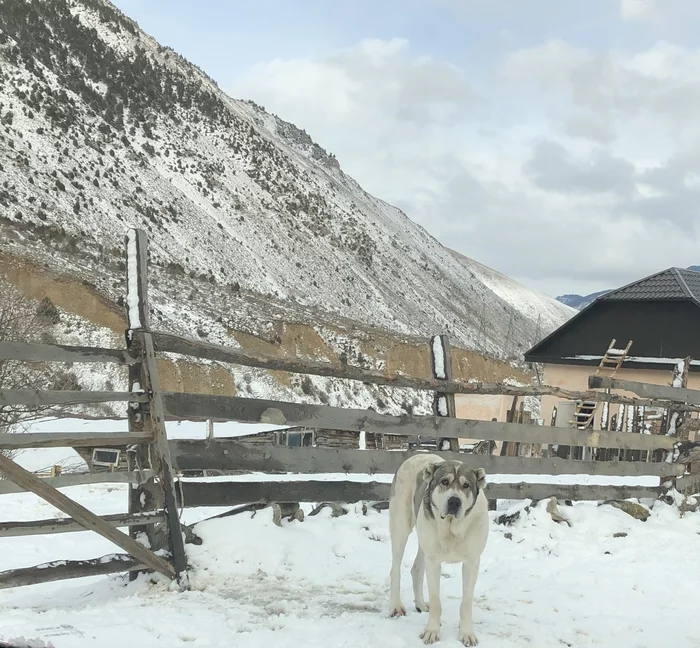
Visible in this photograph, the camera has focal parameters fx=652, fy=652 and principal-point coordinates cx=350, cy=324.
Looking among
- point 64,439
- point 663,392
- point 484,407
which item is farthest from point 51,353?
point 484,407

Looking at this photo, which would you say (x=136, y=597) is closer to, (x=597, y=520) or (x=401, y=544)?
(x=401, y=544)

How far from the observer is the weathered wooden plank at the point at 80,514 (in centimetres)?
402

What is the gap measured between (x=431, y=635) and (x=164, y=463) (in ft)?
7.42

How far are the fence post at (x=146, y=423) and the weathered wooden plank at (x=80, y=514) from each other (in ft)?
0.63

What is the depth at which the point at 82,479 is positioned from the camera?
448cm

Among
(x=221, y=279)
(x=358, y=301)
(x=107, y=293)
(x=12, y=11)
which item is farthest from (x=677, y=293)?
(x=12, y=11)

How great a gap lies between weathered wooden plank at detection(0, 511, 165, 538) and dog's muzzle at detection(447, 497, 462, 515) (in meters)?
2.22

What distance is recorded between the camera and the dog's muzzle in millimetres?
3943

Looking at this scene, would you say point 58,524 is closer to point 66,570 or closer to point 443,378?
point 66,570

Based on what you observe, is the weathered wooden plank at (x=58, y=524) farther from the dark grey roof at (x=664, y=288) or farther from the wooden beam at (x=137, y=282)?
the dark grey roof at (x=664, y=288)

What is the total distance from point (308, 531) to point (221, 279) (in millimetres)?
38427

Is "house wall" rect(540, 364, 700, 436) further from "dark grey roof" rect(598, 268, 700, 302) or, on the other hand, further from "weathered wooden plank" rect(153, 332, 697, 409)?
"weathered wooden plank" rect(153, 332, 697, 409)

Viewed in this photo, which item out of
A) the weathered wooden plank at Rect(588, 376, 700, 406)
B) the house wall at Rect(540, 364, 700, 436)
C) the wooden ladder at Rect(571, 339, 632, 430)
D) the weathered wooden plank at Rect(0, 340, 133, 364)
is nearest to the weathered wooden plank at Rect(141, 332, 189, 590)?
the weathered wooden plank at Rect(0, 340, 133, 364)

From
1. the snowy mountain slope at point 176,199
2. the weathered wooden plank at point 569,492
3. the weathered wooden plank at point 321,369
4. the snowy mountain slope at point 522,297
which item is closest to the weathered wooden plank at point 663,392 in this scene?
the weathered wooden plank at point 321,369
